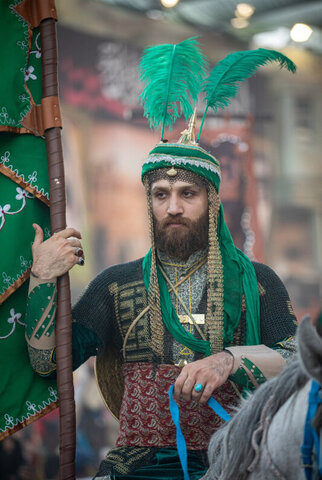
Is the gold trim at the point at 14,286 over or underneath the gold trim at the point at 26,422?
over

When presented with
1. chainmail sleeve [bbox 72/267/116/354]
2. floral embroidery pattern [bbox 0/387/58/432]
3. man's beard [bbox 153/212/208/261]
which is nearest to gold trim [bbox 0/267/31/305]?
chainmail sleeve [bbox 72/267/116/354]

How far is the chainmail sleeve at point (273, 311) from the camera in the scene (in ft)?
9.04

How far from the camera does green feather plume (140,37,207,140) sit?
2922mm

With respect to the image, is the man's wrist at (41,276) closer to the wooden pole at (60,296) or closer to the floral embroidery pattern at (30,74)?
the wooden pole at (60,296)

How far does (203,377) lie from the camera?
2.32m

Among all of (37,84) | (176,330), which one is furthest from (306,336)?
(37,84)

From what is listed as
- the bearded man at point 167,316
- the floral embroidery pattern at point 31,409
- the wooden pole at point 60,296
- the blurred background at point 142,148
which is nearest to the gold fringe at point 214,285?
the bearded man at point 167,316

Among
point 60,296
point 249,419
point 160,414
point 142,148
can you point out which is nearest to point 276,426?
point 249,419

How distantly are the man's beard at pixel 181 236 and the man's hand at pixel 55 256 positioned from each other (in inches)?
17.1

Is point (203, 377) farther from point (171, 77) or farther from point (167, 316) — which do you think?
point (171, 77)

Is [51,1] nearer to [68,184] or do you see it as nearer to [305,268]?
[68,184]

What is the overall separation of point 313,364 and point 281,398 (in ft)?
0.80

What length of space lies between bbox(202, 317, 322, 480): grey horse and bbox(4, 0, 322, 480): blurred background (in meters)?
4.44

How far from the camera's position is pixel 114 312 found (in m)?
2.91
